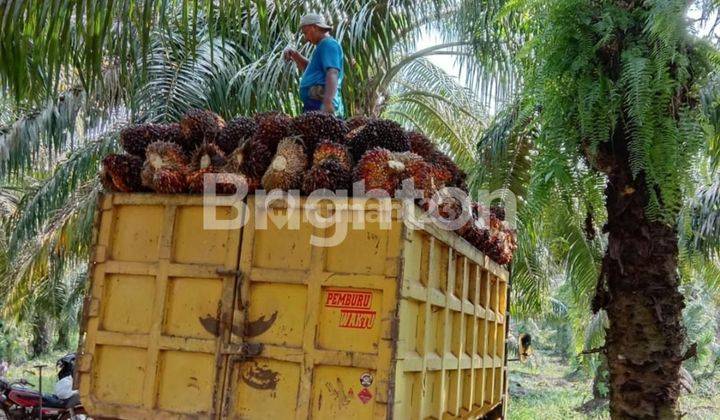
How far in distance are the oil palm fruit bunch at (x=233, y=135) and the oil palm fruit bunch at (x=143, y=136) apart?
0.93 ft

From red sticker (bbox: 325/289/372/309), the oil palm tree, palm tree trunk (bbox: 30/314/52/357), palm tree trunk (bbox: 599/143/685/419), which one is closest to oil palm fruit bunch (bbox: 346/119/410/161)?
red sticker (bbox: 325/289/372/309)

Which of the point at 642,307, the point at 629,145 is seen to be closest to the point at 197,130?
the point at 629,145

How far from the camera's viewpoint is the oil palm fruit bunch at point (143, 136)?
13.0 feet

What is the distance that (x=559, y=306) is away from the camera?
1978cm

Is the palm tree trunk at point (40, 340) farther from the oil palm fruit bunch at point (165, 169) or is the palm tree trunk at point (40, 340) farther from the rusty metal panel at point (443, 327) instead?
the oil palm fruit bunch at point (165, 169)

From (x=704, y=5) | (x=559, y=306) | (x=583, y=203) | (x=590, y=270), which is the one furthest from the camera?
(x=559, y=306)

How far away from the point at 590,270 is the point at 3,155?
7.33 metres

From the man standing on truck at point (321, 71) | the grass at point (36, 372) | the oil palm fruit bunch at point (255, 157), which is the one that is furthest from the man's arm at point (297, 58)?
the grass at point (36, 372)

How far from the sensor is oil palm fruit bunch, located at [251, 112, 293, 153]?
12.6ft

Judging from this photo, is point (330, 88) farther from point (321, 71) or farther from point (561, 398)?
point (561, 398)

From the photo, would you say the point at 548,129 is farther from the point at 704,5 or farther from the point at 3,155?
the point at 3,155

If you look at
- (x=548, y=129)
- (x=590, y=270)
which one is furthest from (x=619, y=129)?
(x=590, y=270)

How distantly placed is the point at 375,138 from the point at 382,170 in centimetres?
37

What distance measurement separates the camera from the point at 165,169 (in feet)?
12.2
